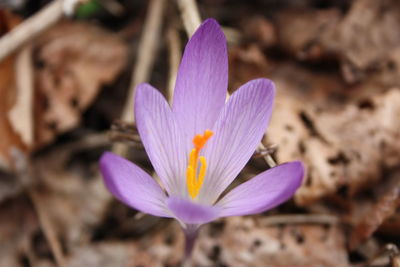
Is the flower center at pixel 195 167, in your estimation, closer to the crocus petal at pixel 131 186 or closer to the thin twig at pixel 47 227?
the crocus petal at pixel 131 186

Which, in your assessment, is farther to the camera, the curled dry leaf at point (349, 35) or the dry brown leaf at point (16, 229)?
the curled dry leaf at point (349, 35)

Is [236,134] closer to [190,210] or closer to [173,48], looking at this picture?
[190,210]

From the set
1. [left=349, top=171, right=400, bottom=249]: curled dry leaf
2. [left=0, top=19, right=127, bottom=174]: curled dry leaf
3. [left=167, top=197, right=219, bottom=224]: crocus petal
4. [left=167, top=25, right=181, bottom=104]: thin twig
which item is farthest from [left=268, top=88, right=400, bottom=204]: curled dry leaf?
[left=0, top=19, right=127, bottom=174]: curled dry leaf

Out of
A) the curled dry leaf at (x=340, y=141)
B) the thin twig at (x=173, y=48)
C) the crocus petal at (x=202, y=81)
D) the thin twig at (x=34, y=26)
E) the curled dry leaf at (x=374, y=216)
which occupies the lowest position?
the curled dry leaf at (x=374, y=216)

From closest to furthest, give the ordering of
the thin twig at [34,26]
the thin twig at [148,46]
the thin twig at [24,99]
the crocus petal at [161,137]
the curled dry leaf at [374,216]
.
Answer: the crocus petal at [161,137] → the curled dry leaf at [374,216] → the thin twig at [34,26] → the thin twig at [24,99] → the thin twig at [148,46]

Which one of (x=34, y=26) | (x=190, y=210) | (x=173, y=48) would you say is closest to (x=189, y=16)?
(x=173, y=48)

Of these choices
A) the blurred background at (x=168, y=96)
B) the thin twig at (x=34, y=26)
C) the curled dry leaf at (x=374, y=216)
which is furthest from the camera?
the thin twig at (x=34, y=26)

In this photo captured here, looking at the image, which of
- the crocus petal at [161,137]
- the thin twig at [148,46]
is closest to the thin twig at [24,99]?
the thin twig at [148,46]

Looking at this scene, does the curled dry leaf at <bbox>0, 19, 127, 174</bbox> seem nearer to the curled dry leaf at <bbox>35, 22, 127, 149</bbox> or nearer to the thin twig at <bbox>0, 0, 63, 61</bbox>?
the curled dry leaf at <bbox>35, 22, 127, 149</bbox>

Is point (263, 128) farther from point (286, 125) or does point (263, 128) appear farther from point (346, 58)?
point (346, 58)
